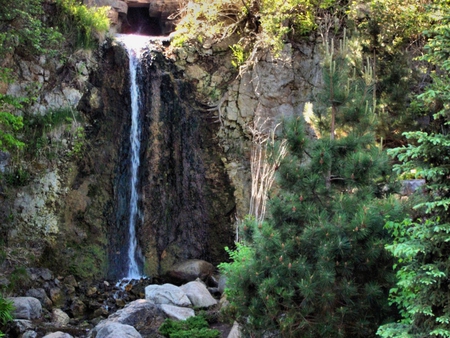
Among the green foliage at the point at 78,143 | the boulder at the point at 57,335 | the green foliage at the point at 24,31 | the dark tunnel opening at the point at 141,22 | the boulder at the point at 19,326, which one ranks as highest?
the dark tunnel opening at the point at 141,22

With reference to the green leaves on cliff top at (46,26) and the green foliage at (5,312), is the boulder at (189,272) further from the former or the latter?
the green leaves on cliff top at (46,26)

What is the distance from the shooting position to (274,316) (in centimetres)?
517

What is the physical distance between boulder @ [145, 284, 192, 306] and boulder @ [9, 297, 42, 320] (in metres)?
1.91

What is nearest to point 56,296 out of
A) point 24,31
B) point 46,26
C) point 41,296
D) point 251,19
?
point 41,296

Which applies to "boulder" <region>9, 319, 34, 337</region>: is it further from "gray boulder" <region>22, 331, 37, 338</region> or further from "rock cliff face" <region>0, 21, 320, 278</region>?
"rock cliff face" <region>0, 21, 320, 278</region>

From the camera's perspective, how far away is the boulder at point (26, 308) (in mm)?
8355

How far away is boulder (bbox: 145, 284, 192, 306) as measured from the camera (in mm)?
8727

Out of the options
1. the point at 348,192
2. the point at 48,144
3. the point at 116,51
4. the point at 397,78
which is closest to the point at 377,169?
the point at 348,192

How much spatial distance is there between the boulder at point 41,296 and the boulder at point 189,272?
2.74 m

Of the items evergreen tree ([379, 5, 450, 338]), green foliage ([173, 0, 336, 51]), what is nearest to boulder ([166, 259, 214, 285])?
green foliage ([173, 0, 336, 51])

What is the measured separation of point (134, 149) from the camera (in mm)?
12000

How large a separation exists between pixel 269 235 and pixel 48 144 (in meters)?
7.42

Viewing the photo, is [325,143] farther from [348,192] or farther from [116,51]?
[116,51]

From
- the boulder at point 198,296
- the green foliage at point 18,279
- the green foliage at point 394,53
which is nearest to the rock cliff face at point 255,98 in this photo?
the green foliage at point 394,53
